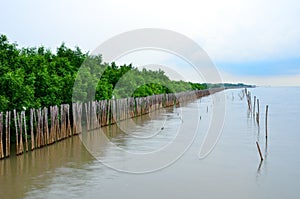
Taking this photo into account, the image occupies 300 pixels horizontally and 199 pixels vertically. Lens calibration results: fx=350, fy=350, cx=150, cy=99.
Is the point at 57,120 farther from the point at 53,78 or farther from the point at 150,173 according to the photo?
the point at 150,173

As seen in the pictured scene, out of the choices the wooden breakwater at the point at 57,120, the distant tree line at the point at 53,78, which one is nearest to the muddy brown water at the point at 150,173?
the wooden breakwater at the point at 57,120

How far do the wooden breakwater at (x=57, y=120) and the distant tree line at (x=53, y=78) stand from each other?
60 cm

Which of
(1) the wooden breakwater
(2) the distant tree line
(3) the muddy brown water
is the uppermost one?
(2) the distant tree line

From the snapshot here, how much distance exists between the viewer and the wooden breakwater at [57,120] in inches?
487

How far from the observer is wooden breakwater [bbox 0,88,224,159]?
1236 cm

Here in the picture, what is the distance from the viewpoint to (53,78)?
16875mm

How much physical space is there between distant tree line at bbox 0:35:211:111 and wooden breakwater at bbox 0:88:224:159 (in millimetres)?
601

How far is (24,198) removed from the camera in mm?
8500

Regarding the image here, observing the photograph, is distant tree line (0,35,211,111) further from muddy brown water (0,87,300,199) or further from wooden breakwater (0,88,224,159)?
muddy brown water (0,87,300,199)

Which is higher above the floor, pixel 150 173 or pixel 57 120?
pixel 57 120

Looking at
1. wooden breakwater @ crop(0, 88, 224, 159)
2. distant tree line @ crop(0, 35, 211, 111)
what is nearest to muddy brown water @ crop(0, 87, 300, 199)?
wooden breakwater @ crop(0, 88, 224, 159)

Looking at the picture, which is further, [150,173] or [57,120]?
[57,120]

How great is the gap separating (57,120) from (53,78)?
293 centimetres

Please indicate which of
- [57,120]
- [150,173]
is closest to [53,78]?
[57,120]
